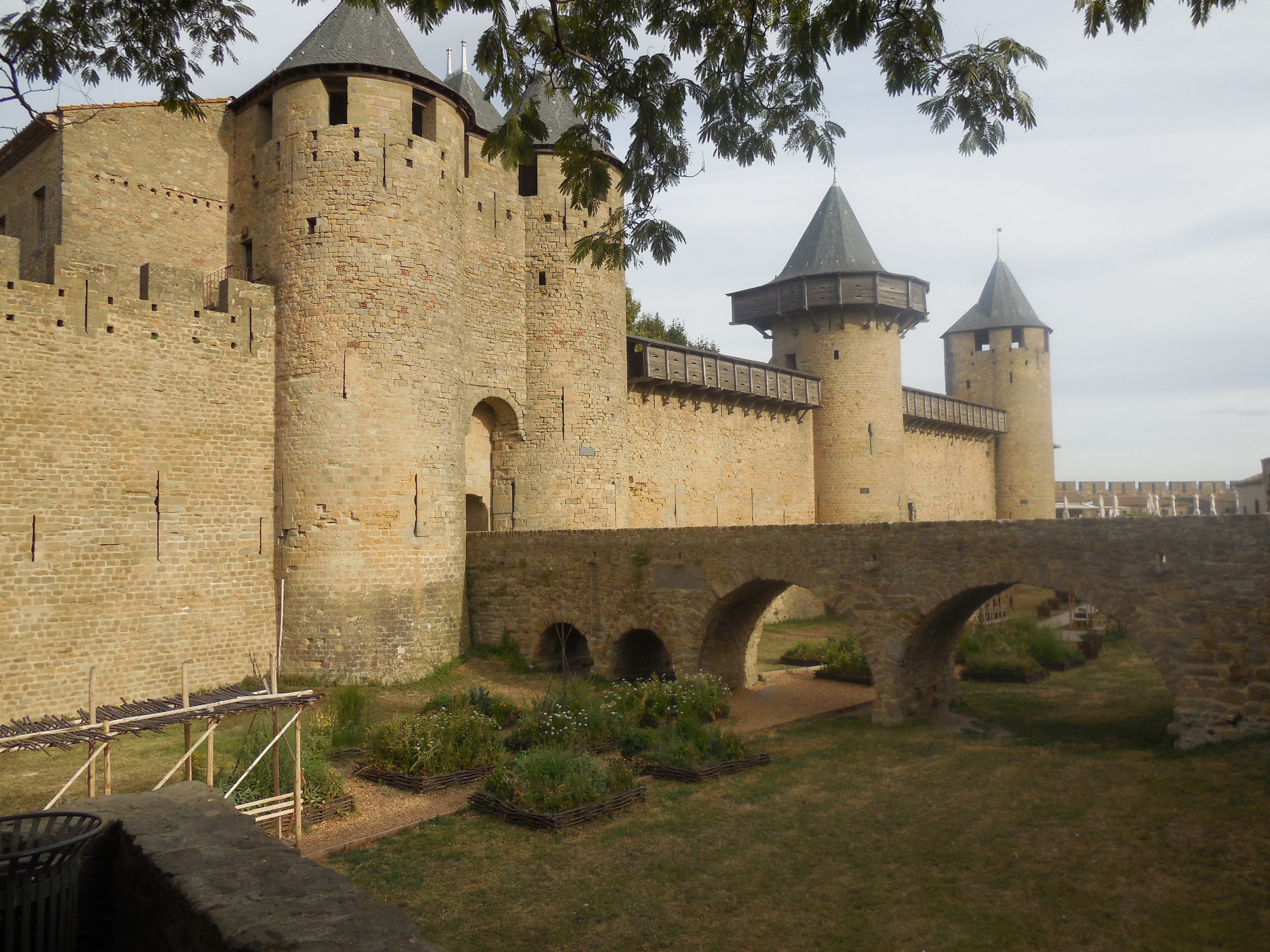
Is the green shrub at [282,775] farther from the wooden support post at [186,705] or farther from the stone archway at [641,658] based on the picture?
the stone archway at [641,658]

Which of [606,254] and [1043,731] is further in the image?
[1043,731]

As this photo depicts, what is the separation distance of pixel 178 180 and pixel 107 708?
11741 mm

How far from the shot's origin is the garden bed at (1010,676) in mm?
16094

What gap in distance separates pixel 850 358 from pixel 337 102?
54.5ft

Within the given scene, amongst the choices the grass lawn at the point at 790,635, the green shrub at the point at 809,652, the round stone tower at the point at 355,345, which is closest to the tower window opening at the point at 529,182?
the round stone tower at the point at 355,345

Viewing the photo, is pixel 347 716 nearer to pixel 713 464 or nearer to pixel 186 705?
pixel 186 705

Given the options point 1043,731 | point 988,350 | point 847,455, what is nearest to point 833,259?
point 847,455

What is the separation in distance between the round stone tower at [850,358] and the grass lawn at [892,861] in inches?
652

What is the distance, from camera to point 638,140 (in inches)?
249

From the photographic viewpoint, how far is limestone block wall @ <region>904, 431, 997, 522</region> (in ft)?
105

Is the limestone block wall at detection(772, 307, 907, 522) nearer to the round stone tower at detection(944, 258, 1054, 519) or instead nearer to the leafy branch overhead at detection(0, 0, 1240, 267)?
the round stone tower at detection(944, 258, 1054, 519)

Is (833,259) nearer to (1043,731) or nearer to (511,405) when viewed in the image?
(511,405)

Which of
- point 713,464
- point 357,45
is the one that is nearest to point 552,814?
point 357,45

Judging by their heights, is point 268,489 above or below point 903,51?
below
